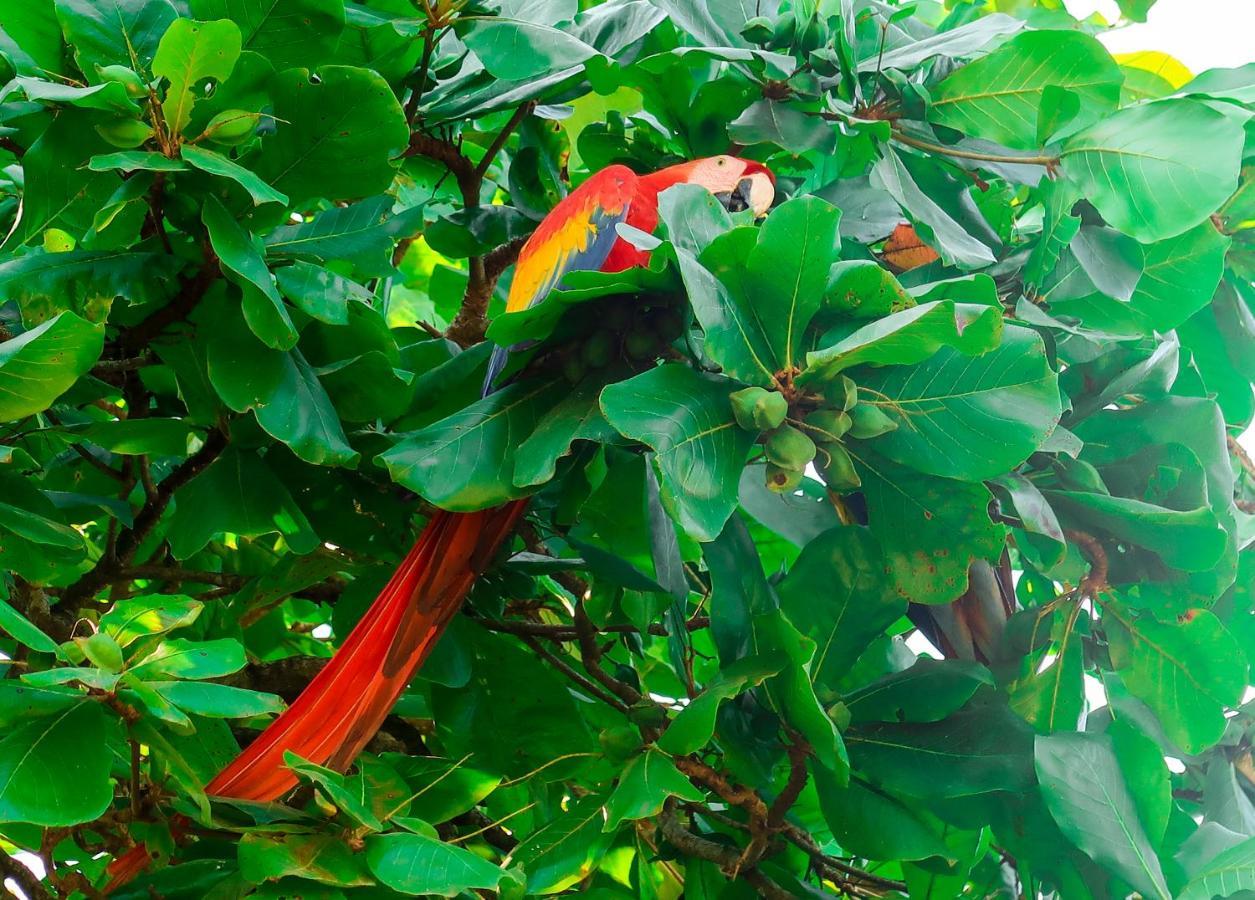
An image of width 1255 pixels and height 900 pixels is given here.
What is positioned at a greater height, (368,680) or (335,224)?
(335,224)

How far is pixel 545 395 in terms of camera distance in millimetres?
849

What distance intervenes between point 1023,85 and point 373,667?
0.66 metres

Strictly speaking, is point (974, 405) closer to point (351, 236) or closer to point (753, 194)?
point (753, 194)

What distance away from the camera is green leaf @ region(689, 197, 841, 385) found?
2.25 ft

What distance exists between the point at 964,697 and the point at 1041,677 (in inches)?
4.5

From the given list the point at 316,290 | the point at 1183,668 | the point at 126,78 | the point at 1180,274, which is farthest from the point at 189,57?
the point at 1183,668

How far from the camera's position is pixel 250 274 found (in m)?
0.77

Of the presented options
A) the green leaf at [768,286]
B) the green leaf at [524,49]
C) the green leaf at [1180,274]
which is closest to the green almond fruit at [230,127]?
the green leaf at [524,49]

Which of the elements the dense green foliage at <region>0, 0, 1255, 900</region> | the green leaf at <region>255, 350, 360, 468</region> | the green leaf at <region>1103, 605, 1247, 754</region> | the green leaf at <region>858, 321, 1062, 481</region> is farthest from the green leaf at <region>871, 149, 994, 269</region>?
the green leaf at <region>255, 350, 360, 468</region>

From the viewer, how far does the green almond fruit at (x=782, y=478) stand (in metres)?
0.71

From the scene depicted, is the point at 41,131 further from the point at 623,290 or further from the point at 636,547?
the point at 636,547

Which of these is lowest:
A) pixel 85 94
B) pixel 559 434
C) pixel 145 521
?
pixel 145 521

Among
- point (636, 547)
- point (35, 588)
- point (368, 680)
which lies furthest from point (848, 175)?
point (35, 588)

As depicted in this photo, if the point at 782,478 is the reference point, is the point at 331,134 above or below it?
above
